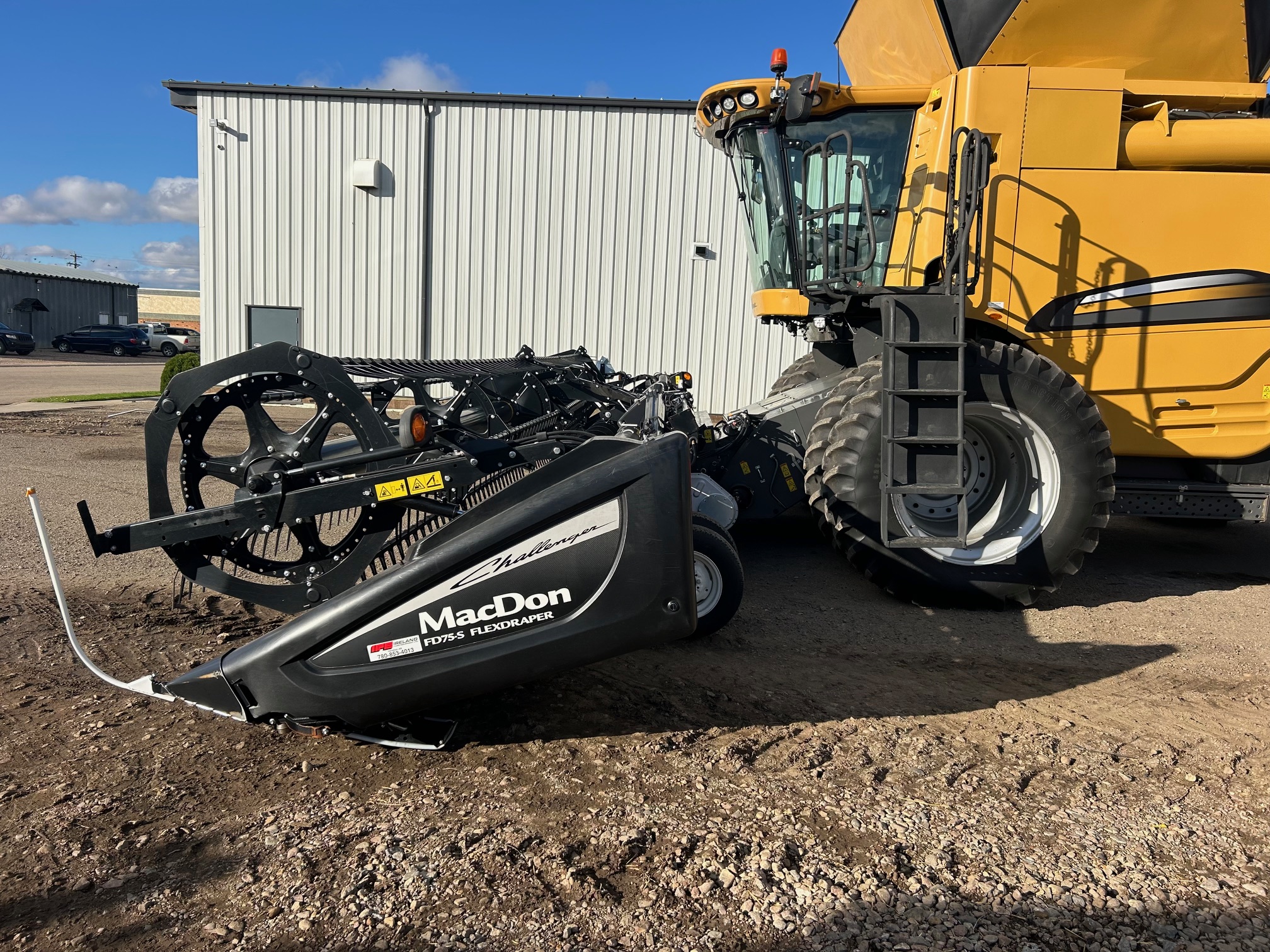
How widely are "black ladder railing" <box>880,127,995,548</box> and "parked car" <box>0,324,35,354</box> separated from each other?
35.1m

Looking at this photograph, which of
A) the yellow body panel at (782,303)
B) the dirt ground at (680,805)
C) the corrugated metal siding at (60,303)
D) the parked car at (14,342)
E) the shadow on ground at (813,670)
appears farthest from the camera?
the corrugated metal siding at (60,303)

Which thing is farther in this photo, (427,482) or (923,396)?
(923,396)

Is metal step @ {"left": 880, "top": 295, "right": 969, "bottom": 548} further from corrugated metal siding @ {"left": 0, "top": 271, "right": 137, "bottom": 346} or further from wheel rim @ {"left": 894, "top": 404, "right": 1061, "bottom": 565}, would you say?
corrugated metal siding @ {"left": 0, "top": 271, "right": 137, "bottom": 346}

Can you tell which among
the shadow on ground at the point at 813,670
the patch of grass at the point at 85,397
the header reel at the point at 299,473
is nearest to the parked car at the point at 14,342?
the patch of grass at the point at 85,397

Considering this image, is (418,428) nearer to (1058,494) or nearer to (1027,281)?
(1058,494)

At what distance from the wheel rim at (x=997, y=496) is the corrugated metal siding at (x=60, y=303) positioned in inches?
1676

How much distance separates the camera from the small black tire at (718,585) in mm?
3941

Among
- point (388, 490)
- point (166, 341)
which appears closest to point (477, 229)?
point (388, 490)

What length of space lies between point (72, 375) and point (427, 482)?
74.1 feet

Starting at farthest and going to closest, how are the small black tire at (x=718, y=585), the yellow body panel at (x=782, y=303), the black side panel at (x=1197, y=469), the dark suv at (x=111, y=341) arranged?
the dark suv at (x=111, y=341)
the yellow body panel at (x=782, y=303)
the black side panel at (x=1197, y=469)
the small black tire at (x=718, y=585)

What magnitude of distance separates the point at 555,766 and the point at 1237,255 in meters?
4.70

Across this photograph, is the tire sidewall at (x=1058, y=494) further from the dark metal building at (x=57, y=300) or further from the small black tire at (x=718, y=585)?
the dark metal building at (x=57, y=300)

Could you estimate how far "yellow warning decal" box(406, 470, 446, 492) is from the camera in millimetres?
3260

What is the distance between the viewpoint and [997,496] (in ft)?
16.4
